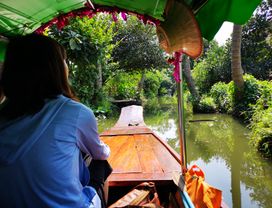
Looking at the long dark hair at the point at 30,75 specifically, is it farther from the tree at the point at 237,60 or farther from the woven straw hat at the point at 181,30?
the tree at the point at 237,60

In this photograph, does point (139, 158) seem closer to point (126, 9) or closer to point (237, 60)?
point (126, 9)

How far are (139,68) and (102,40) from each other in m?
7.26

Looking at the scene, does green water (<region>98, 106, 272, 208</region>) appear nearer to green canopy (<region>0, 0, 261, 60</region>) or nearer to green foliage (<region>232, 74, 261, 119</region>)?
green foliage (<region>232, 74, 261, 119</region>)

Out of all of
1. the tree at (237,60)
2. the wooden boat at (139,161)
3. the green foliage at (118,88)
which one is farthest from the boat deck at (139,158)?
the green foliage at (118,88)

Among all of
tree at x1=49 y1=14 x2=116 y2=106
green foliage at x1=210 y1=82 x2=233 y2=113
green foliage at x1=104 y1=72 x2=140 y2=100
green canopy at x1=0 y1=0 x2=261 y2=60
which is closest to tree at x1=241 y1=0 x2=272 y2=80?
green foliage at x1=210 y1=82 x2=233 y2=113

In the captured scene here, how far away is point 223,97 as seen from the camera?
38.4ft

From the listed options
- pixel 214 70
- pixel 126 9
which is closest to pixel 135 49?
pixel 214 70

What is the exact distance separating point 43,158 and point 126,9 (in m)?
Answer: 1.84

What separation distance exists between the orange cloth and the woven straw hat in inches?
39.9

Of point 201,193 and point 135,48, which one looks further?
point 135,48

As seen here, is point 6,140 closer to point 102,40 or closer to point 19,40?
point 19,40

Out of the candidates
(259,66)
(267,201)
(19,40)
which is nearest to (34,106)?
(19,40)

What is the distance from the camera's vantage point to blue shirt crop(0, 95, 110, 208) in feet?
2.97

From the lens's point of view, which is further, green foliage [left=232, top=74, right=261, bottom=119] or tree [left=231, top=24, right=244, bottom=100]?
tree [left=231, top=24, right=244, bottom=100]
